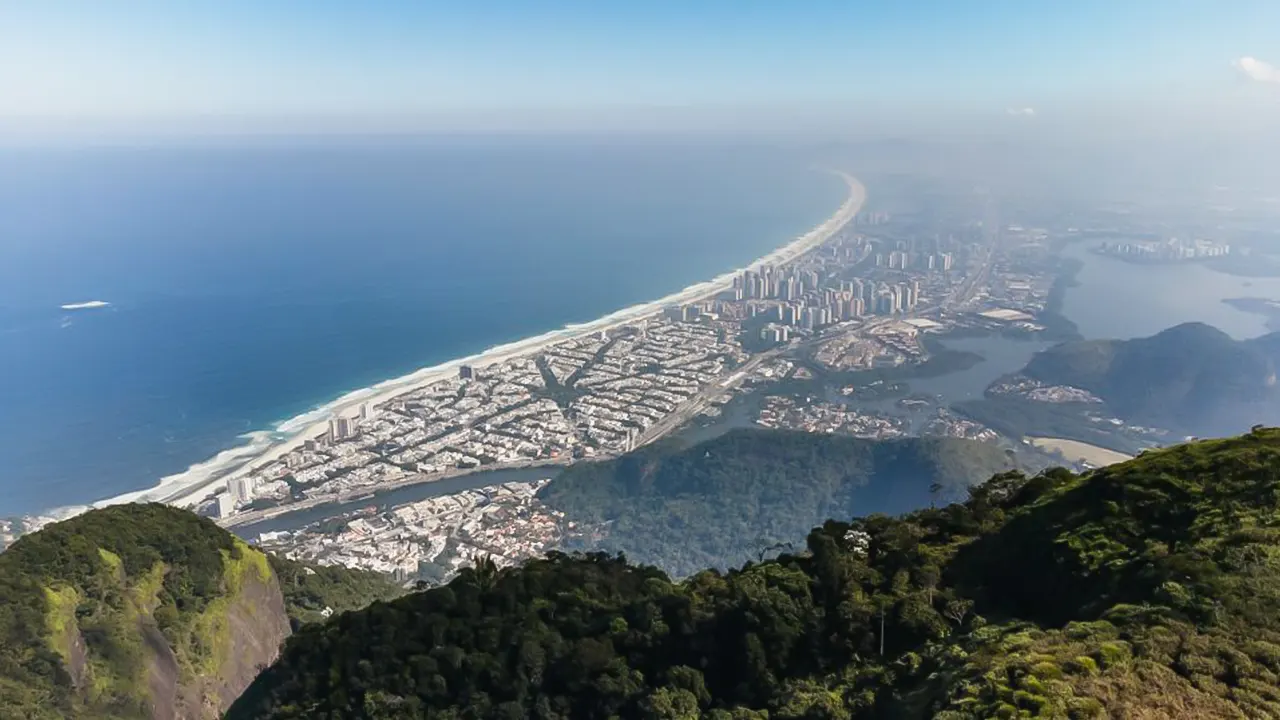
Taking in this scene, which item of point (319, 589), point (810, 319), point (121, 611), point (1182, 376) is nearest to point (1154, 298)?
point (1182, 376)

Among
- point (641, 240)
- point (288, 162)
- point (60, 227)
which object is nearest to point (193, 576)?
point (641, 240)

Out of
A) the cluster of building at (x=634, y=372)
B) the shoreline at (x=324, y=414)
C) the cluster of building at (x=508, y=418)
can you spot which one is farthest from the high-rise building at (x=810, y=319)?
the shoreline at (x=324, y=414)

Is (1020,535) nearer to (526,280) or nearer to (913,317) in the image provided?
(913,317)

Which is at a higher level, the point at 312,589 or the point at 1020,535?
the point at 1020,535

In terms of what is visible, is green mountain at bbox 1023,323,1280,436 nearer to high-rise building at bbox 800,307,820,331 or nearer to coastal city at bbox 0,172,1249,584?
coastal city at bbox 0,172,1249,584

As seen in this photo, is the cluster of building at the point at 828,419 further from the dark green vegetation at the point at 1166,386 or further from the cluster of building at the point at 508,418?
the cluster of building at the point at 508,418

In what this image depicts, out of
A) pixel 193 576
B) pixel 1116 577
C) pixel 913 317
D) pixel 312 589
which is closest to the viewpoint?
pixel 1116 577
